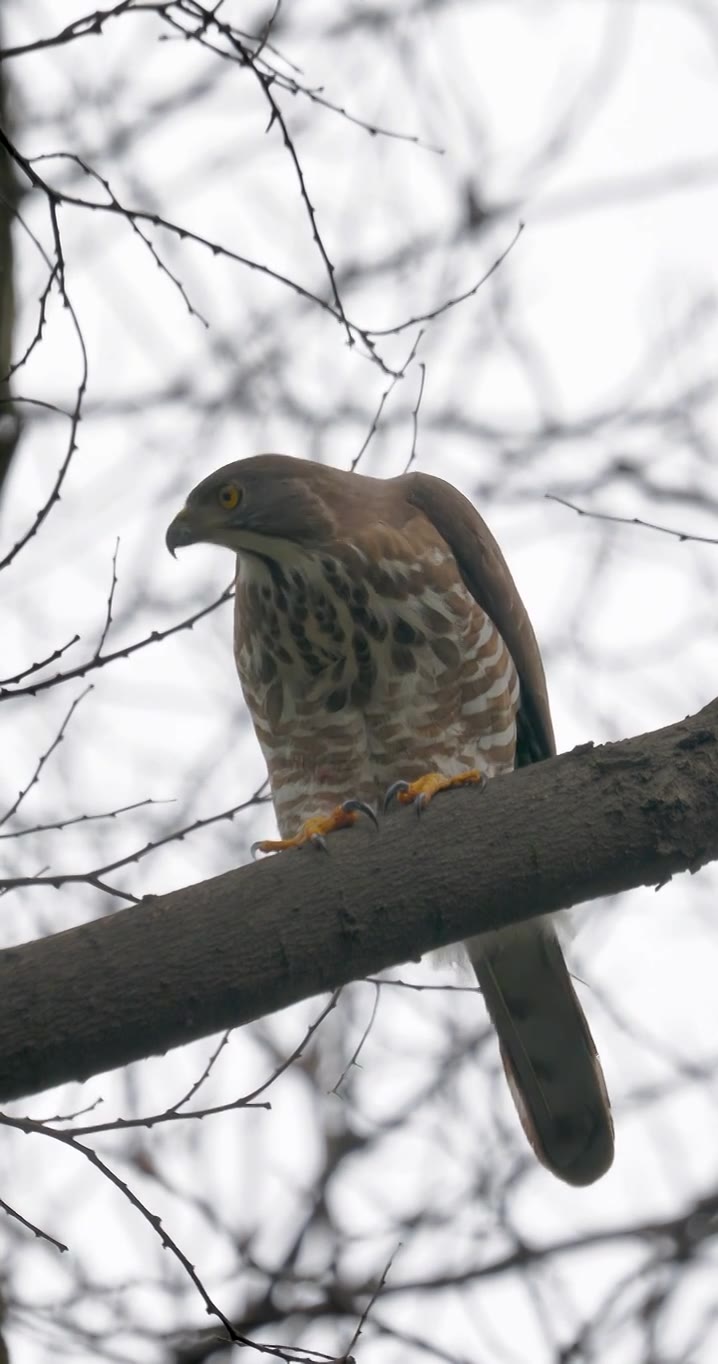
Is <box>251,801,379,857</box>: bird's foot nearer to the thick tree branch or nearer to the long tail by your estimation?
the thick tree branch

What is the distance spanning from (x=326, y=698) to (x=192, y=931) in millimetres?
1328

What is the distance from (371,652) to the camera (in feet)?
12.8

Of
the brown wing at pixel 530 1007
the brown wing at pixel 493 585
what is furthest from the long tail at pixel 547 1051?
the brown wing at pixel 493 585

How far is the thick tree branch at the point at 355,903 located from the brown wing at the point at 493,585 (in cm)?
125

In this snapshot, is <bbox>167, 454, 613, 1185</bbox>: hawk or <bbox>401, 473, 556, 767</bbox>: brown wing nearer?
<bbox>167, 454, 613, 1185</bbox>: hawk

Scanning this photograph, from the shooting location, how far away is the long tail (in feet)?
13.9

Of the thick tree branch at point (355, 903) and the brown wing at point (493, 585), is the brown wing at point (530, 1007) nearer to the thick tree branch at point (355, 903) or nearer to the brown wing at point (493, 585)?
the brown wing at point (493, 585)

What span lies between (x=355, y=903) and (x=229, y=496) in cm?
143

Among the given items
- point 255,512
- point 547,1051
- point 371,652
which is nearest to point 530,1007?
point 547,1051

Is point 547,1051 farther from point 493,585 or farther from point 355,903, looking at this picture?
point 355,903

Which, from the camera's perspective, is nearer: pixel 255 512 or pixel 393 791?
pixel 393 791

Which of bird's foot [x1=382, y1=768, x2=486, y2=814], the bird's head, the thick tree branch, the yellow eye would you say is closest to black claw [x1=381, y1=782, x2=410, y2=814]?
bird's foot [x1=382, y1=768, x2=486, y2=814]

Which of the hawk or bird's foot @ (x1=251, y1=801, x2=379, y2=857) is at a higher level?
the hawk

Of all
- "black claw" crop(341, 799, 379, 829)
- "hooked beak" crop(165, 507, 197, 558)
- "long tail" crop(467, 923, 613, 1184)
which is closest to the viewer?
"black claw" crop(341, 799, 379, 829)
